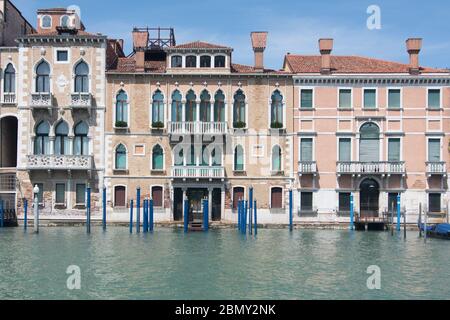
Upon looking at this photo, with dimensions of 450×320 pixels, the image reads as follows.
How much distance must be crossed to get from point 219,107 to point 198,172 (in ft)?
11.4

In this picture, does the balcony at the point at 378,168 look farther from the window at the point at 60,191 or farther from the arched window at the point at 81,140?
the window at the point at 60,191

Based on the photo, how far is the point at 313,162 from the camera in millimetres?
32469

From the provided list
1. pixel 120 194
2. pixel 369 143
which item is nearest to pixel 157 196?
pixel 120 194

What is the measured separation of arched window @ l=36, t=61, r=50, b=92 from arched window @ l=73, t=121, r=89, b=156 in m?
2.44

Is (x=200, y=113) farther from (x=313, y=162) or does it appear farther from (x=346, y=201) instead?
(x=346, y=201)

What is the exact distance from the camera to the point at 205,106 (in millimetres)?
32906

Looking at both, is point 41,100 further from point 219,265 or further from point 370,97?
point 219,265

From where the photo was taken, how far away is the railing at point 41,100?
32062 mm

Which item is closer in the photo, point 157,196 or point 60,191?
point 60,191

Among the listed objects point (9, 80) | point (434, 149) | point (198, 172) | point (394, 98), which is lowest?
point (198, 172)

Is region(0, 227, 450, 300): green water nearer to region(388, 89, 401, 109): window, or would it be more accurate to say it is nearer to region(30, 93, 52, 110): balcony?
region(30, 93, 52, 110): balcony

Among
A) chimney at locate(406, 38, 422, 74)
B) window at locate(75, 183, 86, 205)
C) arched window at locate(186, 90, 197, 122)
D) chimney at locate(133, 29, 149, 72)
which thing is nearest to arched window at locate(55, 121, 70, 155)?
window at locate(75, 183, 86, 205)

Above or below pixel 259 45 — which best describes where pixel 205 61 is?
below
